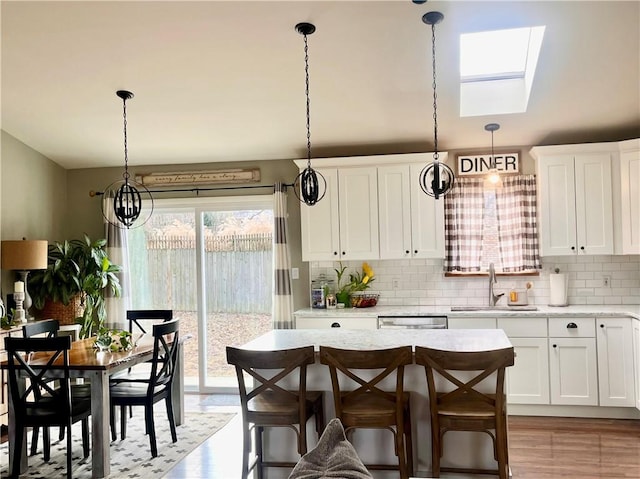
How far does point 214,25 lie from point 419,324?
3.07m

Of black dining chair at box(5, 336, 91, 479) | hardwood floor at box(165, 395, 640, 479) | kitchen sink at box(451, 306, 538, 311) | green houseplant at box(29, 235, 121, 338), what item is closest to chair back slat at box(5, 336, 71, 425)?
black dining chair at box(5, 336, 91, 479)

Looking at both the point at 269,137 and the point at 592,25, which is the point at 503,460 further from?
the point at 269,137

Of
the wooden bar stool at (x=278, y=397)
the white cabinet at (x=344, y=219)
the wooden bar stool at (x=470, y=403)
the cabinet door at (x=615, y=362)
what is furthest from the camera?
the white cabinet at (x=344, y=219)

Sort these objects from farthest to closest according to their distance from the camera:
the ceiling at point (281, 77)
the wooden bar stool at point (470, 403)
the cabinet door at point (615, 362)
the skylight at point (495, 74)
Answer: the cabinet door at point (615, 362) < the skylight at point (495, 74) < the ceiling at point (281, 77) < the wooden bar stool at point (470, 403)

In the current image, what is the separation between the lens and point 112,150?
5738 mm

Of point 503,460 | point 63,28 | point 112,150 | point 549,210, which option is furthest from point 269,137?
point 503,460

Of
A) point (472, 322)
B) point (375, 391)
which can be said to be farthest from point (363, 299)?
point (375, 391)

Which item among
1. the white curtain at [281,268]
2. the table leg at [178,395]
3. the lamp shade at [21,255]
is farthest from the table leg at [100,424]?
the white curtain at [281,268]

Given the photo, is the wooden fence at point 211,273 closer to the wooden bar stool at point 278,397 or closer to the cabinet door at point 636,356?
the wooden bar stool at point 278,397

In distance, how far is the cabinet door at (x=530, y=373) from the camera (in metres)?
4.73

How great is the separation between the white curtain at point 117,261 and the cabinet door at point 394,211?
2.87 metres

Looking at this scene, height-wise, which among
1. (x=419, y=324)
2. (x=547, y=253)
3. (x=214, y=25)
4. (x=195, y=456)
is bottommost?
(x=195, y=456)

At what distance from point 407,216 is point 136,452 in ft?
10.3

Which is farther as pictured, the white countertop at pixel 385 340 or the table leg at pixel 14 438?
the table leg at pixel 14 438
